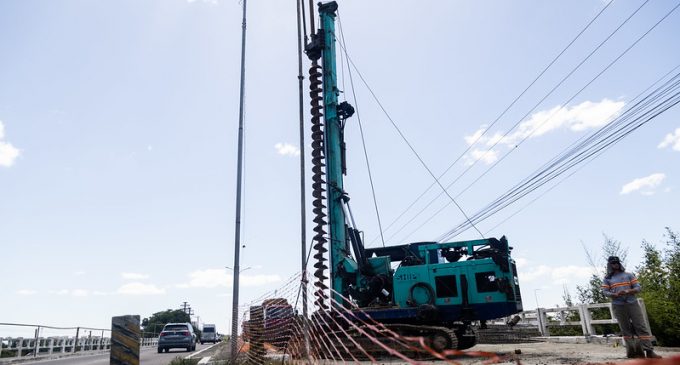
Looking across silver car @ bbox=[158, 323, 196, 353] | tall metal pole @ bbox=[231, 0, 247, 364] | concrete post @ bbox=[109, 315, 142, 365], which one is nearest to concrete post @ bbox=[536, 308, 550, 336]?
tall metal pole @ bbox=[231, 0, 247, 364]

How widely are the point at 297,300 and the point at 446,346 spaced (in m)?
4.64

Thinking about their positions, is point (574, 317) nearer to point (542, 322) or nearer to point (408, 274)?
point (542, 322)

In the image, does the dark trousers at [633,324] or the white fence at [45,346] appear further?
the white fence at [45,346]

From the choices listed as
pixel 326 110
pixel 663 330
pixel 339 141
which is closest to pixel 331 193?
pixel 339 141

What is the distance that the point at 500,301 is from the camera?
1239cm

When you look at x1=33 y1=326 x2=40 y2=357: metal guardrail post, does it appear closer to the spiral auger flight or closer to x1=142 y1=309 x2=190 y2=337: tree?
the spiral auger flight

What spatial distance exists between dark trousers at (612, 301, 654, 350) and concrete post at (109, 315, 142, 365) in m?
8.70

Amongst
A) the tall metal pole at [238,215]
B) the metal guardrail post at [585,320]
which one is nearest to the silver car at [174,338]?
the tall metal pole at [238,215]

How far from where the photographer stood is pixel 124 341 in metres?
5.91

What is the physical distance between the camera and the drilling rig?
12.6 meters

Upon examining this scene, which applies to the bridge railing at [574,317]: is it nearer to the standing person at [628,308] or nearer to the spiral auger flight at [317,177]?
the standing person at [628,308]

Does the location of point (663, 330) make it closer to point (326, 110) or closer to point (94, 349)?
point (326, 110)

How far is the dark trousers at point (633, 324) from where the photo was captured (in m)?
8.90

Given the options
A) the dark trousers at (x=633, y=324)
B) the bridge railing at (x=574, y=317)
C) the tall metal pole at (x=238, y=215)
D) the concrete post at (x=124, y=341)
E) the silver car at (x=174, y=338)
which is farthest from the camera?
the silver car at (x=174, y=338)
